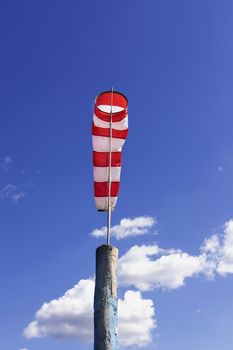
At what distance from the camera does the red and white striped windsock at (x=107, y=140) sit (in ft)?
27.7

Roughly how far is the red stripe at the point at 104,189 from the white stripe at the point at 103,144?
2.22ft

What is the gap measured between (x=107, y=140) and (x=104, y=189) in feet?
3.31

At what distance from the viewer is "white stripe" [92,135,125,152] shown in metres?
8.68

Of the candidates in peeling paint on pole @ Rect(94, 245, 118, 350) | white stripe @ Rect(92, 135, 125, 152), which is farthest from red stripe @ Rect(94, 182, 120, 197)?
peeling paint on pole @ Rect(94, 245, 118, 350)

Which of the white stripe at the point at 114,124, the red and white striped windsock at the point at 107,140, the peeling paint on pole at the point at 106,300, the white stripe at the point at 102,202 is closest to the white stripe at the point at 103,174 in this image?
the red and white striped windsock at the point at 107,140

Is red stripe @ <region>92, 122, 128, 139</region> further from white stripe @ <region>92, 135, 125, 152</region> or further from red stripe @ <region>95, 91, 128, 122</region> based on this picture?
red stripe @ <region>95, 91, 128, 122</region>

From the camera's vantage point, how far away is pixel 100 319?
653 centimetres

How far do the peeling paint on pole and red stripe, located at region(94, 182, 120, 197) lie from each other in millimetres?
1521

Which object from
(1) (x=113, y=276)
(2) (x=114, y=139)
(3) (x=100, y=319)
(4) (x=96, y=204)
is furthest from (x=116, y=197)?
(3) (x=100, y=319)

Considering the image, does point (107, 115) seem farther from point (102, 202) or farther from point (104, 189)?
point (102, 202)

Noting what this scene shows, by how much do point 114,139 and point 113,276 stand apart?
2980 millimetres

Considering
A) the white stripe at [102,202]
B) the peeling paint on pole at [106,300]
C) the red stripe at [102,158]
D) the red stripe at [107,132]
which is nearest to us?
the peeling paint on pole at [106,300]

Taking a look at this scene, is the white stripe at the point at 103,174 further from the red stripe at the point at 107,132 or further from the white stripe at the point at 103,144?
the red stripe at the point at 107,132

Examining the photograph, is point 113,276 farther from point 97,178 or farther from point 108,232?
point 97,178
